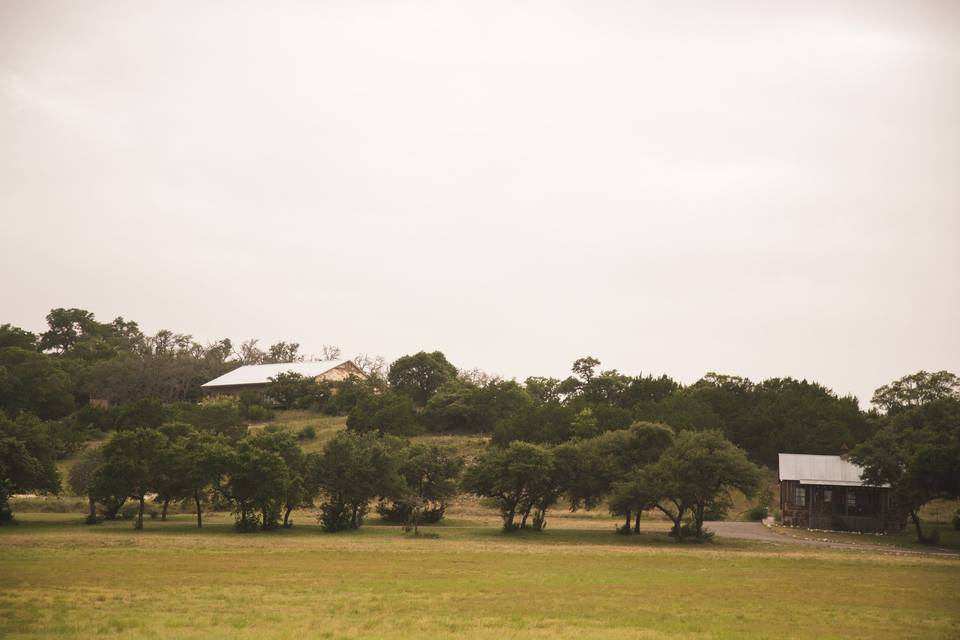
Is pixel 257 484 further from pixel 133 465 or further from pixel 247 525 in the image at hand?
pixel 133 465

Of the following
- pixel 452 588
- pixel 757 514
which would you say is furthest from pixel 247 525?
pixel 757 514

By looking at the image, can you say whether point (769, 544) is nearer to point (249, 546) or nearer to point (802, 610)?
point (802, 610)

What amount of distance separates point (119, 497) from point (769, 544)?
43486 millimetres

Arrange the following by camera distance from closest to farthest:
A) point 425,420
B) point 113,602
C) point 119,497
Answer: point 113,602 → point 119,497 → point 425,420

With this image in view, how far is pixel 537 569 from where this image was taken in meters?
35.1

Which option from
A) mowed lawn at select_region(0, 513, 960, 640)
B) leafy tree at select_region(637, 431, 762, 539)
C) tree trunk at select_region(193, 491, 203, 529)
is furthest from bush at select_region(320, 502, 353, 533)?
leafy tree at select_region(637, 431, 762, 539)

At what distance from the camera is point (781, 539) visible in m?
54.0

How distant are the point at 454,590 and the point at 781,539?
3331cm

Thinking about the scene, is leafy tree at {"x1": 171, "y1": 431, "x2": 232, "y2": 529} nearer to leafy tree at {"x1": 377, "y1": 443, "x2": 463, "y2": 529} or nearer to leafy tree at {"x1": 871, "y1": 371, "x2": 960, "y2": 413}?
leafy tree at {"x1": 377, "y1": 443, "x2": 463, "y2": 529}

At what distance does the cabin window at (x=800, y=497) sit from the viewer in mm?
65000

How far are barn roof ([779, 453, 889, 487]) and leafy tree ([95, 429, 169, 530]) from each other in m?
47.8

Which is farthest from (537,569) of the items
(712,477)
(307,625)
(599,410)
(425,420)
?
(425,420)

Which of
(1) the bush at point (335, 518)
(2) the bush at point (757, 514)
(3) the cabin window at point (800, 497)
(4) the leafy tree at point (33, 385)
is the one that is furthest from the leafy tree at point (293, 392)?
(3) the cabin window at point (800, 497)

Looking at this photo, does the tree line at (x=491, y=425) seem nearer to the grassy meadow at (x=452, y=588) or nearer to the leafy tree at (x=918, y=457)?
the leafy tree at (x=918, y=457)
